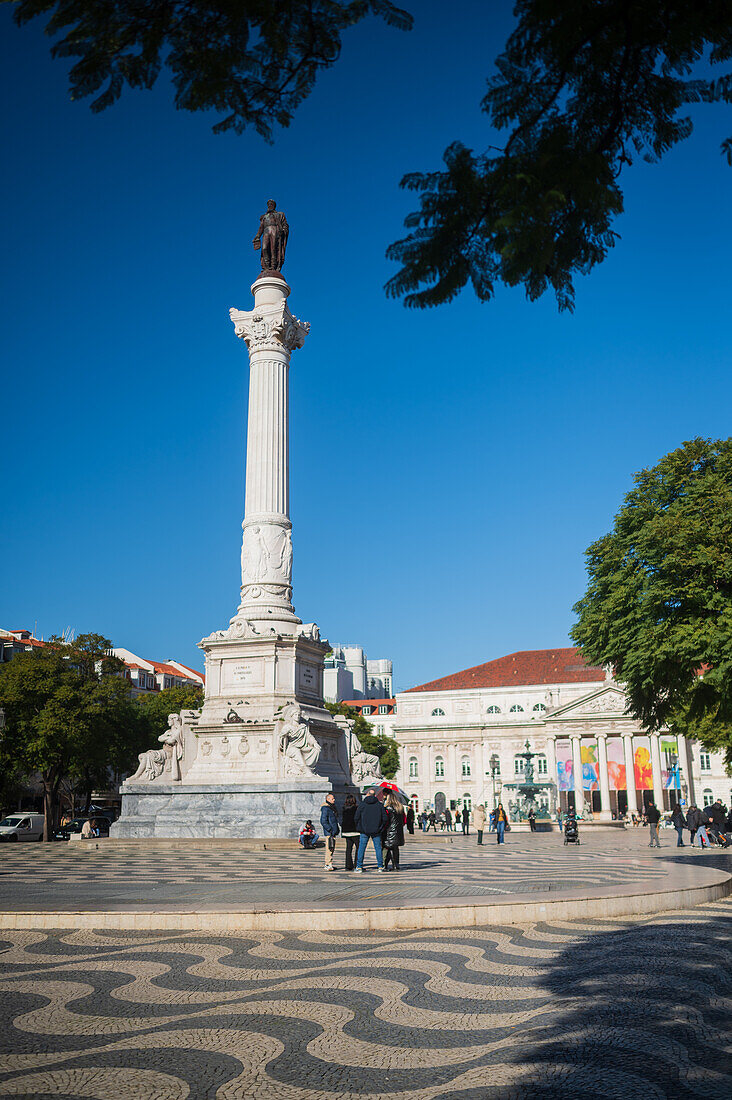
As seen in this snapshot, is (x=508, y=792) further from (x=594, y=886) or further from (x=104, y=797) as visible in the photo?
(x=594, y=886)

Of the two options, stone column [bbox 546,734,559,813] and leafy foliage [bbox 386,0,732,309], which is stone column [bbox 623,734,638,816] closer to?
stone column [bbox 546,734,559,813]

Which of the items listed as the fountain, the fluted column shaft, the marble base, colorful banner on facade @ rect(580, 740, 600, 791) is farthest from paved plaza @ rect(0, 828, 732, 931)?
colorful banner on facade @ rect(580, 740, 600, 791)

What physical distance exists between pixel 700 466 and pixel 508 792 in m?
75.5

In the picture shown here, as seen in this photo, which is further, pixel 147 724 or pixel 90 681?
pixel 147 724

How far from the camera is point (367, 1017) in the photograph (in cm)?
618

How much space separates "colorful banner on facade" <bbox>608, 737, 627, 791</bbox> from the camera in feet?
288

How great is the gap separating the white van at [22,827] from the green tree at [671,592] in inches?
1273

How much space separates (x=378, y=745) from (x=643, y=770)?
2620 centimetres

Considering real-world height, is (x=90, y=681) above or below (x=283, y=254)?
below

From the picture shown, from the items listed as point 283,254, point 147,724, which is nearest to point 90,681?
point 147,724

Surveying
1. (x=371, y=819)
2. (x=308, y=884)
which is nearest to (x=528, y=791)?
(x=371, y=819)

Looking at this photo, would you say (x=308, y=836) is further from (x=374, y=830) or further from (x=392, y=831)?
(x=374, y=830)

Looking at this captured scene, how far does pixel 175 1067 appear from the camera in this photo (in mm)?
5035

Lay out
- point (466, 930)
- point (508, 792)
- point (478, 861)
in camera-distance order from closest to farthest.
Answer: point (466, 930)
point (478, 861)
point (508, 792)
